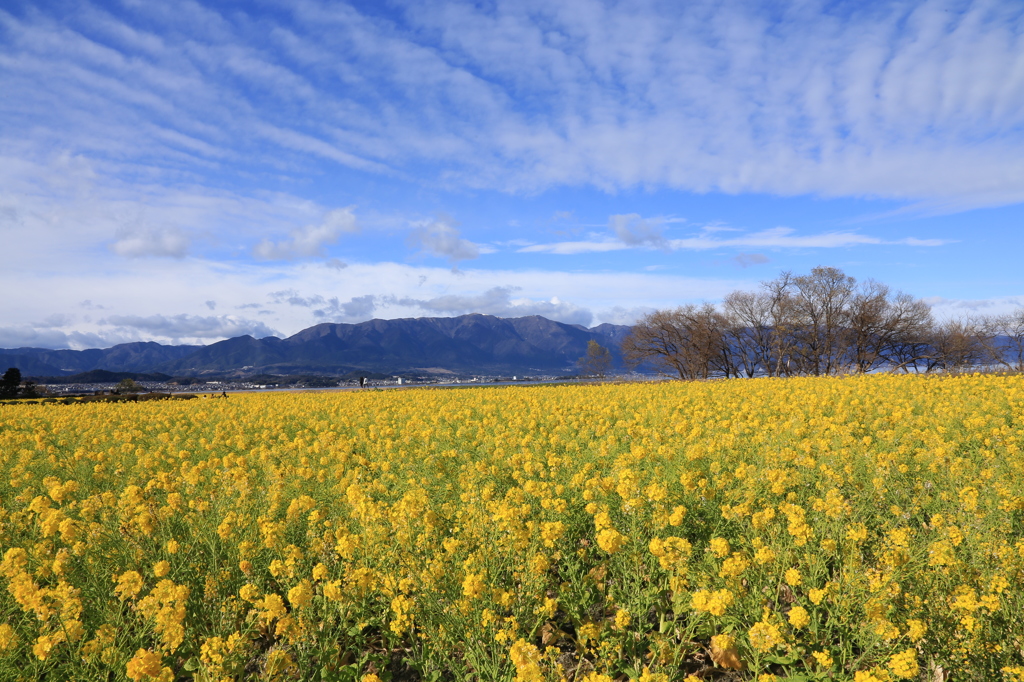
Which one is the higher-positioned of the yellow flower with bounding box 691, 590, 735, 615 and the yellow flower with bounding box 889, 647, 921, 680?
the yellow flower with bounding box 691, 590, 735, 615

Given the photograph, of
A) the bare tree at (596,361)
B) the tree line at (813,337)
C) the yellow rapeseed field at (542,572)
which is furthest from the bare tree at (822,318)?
the yellow rapeseed field at (542,572)

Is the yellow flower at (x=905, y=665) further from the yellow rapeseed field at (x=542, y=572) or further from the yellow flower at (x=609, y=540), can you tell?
the yellow flower at (x=609, y=540)

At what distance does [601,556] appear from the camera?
15.0ft

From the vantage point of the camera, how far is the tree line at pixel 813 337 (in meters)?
55.4

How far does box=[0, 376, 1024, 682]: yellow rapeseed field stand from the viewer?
3.06 meters

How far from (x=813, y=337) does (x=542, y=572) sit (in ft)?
210

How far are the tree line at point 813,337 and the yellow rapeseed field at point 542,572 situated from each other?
186 ft

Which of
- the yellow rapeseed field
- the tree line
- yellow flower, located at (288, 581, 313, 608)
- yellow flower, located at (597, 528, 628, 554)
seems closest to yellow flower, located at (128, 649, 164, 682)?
the yellow rapeseed field

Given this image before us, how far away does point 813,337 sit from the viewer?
56906 mm

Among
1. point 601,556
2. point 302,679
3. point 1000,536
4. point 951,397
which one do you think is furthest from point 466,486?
point 951,397

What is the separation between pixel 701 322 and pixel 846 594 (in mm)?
62957

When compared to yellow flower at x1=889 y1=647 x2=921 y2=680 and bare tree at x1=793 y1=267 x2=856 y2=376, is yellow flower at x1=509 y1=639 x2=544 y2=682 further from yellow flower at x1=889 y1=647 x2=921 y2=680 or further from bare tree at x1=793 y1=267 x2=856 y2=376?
bare tree at x1=793 y1=267 x2=856 y2=376

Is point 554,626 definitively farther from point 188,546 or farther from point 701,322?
point 701,322

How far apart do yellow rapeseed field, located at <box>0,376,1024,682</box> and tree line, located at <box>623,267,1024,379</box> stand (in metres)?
56.7
